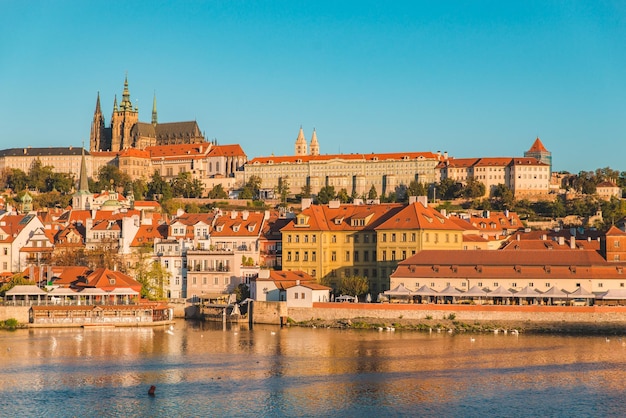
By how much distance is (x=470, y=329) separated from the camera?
53.6 metres

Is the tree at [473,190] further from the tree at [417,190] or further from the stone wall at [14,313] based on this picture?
the stone wall at [14,313]

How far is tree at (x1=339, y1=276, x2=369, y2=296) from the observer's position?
60.6 m

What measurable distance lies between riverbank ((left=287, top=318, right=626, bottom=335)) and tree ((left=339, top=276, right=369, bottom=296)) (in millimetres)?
4501

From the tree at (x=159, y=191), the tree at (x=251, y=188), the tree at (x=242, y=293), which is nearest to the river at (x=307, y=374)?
the tree at (x=242, y=293)

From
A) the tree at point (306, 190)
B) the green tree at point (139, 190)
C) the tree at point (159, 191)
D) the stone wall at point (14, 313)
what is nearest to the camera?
the stone wall at point (14, 313)

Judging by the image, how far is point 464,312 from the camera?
Result: 54.5 metres

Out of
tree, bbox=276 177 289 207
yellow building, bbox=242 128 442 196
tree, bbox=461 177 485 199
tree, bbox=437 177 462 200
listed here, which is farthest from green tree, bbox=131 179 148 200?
tree, bbox=461 177 485 199

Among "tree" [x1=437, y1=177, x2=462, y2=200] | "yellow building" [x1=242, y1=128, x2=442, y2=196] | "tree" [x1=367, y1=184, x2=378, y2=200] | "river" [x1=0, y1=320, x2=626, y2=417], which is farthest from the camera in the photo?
"yellow building" [x1=242, y1=128, x2=442, y2=196]

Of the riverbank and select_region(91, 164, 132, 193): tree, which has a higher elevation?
select_region(91, 164, 132, 193): tree

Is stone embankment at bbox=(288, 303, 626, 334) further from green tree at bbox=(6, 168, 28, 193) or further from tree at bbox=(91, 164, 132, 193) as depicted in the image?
green tree at bbox=(6, 168, 28, 193)

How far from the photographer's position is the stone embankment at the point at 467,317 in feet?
172

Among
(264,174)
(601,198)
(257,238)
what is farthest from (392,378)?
(264,174)

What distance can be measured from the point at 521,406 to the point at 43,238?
46093 mm

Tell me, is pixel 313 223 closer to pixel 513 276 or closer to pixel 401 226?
pixel 401 226
